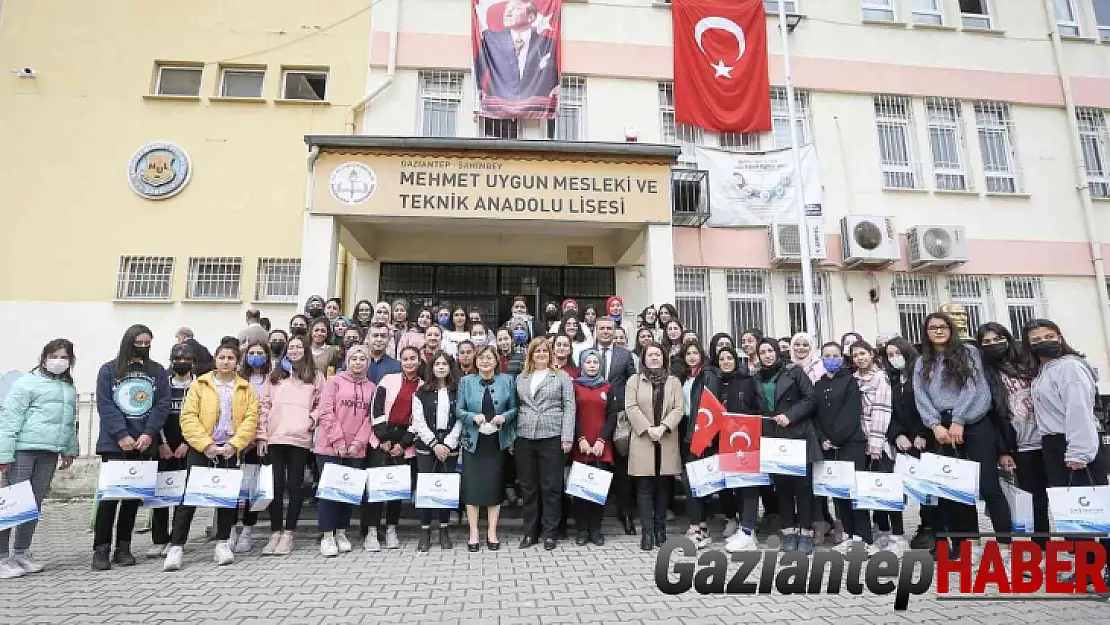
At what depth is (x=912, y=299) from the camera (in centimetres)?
1085

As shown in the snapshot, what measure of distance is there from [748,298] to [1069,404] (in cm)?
695

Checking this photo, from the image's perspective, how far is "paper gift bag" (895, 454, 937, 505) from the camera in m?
4.44

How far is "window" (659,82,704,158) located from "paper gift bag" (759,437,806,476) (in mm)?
7456

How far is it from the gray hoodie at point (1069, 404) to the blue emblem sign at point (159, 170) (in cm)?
1198

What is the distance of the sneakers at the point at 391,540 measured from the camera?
200 inches

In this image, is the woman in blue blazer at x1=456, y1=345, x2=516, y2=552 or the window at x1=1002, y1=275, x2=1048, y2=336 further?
the window at x1=1002, y1=275, x2=1048, y2=336

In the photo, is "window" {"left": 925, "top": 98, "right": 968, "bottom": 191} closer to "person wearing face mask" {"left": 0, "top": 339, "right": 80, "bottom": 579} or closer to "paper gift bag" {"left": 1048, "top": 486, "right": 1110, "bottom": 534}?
"paper gift bag" {"left": 1048, "top": 486, "right": 1110, "bottom": 534}

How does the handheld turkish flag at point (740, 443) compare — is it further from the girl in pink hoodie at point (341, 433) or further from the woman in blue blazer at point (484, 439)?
the girl in pink hoodie at point (341, 433)

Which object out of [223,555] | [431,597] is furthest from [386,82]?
[431,597]

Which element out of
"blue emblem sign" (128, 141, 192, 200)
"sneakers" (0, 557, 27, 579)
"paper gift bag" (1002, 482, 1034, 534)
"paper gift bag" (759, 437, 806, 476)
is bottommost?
"sneakers" (0, 557, 27, 579)

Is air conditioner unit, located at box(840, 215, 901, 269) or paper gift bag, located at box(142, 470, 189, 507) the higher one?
air conditioner unit, located at box(840, 215, 901, 269)

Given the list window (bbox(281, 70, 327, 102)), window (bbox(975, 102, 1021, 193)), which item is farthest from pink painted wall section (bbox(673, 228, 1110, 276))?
window (bbox(281, 70, 327, 102))

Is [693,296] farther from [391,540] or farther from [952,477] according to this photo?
[391,540]

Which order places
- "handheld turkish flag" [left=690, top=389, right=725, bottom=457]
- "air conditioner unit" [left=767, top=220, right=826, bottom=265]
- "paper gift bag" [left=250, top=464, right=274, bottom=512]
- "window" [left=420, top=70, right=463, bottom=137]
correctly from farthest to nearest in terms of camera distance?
"window" [left=420, top=70, right=463, bottom=137] < "air conditioner unit" [left=767, top=220, right=826, bottom=265] < "handheld turkish flag" [left=690, top=389, right=725, bottom=457] < "paper gift bag" [left=250, top=464, right=274, bottom=512]
